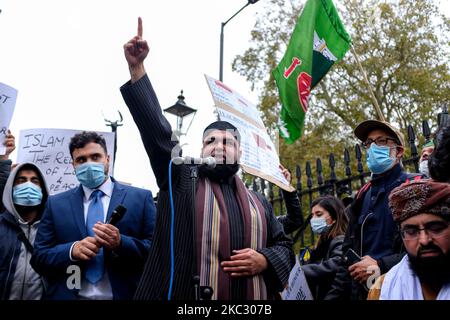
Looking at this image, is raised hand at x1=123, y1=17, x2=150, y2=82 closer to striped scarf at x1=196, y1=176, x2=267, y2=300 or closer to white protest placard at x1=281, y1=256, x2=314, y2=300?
striped scarf at x1=196, y1=176, x2=267, y2=300

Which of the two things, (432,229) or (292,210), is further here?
(292,210)

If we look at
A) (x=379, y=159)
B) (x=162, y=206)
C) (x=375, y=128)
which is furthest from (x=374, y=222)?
(x=162, y=206)

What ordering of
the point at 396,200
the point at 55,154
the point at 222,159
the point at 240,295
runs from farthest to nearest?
1. the point at 55,154
2. the point at 222,159
3. the point at 240,295
4. the point at 396,200

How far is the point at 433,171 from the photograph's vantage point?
9.22 ft

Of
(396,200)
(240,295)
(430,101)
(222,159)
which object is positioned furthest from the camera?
(430,101)

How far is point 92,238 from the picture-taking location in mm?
3029

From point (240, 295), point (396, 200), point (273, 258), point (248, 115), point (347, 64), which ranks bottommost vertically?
point (240, 295)

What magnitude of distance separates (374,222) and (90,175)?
2.01 metres

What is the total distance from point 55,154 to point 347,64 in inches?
568

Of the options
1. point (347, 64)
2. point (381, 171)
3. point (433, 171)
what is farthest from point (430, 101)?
point (433, 171)

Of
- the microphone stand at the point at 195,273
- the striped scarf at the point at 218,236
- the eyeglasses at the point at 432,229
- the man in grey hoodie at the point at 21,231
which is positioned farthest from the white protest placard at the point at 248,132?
the man in grey hoodie at the point at 21,231

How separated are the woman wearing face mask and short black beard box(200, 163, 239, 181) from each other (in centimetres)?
168

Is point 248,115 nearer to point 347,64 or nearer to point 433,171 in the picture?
point 433,171

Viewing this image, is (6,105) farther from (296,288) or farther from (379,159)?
(379,159)
